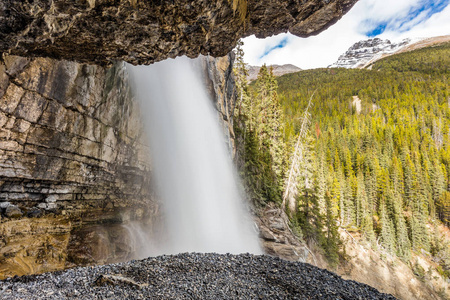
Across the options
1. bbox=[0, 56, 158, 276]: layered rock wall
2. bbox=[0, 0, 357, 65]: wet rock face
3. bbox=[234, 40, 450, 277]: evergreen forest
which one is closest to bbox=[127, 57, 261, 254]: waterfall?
bbox=[0, 56, 158, 276]: layered rock wall

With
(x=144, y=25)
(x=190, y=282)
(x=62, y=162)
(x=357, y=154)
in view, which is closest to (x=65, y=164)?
(x=62, y=162)

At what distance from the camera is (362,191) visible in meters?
47.5

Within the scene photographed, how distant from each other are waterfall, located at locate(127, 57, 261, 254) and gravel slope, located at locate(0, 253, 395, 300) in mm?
7117

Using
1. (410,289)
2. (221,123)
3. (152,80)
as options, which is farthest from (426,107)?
(152,80)

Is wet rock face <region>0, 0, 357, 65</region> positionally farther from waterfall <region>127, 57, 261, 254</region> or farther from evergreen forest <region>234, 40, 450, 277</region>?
evergreen forest <region>234, 40, 450, 277</region>

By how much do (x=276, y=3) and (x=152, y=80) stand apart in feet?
33.6

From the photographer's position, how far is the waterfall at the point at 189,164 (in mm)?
13781

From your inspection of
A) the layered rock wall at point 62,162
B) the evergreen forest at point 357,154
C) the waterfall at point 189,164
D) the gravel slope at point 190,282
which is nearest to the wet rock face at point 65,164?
the layered rock wall at point 62,162

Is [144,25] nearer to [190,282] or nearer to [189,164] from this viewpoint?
[190,282]

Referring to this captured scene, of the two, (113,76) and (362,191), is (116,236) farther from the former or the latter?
(362,191)

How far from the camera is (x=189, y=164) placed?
54.2 feet

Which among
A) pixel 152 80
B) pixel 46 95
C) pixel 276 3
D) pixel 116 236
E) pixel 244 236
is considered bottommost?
pixel 244 236

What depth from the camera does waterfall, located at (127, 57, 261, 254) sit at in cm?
1378

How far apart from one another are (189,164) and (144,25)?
12.5 meters
